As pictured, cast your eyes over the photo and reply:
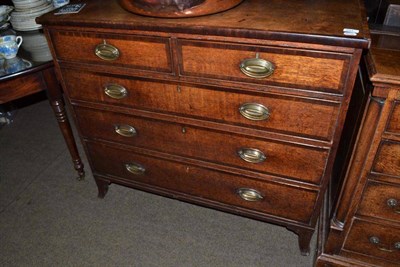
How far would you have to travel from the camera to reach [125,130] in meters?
1.43

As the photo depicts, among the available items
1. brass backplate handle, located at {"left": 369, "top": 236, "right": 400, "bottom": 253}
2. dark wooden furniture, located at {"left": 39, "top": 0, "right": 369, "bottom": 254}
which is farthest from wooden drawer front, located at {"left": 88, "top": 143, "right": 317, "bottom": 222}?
brass backplate handle, located at {"left": 369, "top": 236, "right": 400, "bottom": 253}

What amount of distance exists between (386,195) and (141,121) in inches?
37.7

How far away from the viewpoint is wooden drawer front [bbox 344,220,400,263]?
120 cm

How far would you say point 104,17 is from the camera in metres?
1.15

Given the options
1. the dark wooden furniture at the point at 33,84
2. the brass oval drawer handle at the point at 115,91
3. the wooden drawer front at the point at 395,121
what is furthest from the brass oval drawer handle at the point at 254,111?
the dark wooden furniture at the point at 33,84

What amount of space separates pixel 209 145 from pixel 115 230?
29.6 inches

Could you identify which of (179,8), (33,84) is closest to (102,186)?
(33,84)

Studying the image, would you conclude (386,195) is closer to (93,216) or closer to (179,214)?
(179,214)

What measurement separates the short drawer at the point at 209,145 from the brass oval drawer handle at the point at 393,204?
0.77ft

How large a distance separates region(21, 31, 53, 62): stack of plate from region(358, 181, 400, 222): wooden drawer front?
1.44 m

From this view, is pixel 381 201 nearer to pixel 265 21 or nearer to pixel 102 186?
pixel 265 21

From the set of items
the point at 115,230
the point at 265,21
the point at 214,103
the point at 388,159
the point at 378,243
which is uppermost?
the point at 265,21

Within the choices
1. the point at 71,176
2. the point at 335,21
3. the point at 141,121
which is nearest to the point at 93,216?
the point at 71,176

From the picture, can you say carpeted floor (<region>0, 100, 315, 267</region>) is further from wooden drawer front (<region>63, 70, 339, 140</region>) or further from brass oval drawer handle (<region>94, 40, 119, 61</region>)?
brass oval drawer handle (<region>94, 40, 119, 61</region>)
